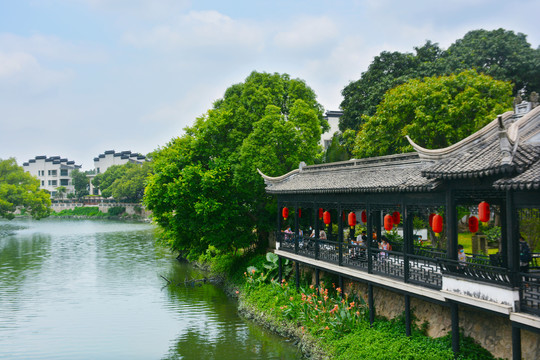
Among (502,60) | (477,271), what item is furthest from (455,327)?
(502,60)

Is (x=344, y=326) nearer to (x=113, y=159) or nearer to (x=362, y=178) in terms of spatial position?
(x=362, y=178)

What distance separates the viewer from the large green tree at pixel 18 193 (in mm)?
64812

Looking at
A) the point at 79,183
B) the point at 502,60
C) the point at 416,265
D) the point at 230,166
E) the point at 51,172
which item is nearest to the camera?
the point at 416,265

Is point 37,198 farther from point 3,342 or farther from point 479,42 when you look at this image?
point 479,42

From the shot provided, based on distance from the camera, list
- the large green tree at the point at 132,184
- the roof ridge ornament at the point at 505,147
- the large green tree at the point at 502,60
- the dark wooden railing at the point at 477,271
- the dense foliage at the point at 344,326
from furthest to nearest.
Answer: the large green tree at the point at 132,184 → the large green tree at the point at 502,60 → the dense foliage at the point at 344,326 → the dark wooden railing at the point at 477,271 → the roof ridge ornament at the point at 505,147

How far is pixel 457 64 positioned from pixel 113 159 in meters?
104

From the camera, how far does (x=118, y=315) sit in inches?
855

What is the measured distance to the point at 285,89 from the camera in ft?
98.4

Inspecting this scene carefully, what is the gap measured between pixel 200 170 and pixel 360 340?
1365 centimetres

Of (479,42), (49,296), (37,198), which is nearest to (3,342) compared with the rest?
(49,296)

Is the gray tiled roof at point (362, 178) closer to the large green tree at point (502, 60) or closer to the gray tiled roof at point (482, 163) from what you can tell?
the gray tiled roof at point (482, 163)

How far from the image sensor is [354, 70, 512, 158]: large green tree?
22578 millimetres

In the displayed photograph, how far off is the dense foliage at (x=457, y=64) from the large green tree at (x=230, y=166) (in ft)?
17.2

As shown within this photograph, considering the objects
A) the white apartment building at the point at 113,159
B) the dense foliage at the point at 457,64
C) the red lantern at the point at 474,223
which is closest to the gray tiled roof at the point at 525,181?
the red lantern at the point at 474,223
